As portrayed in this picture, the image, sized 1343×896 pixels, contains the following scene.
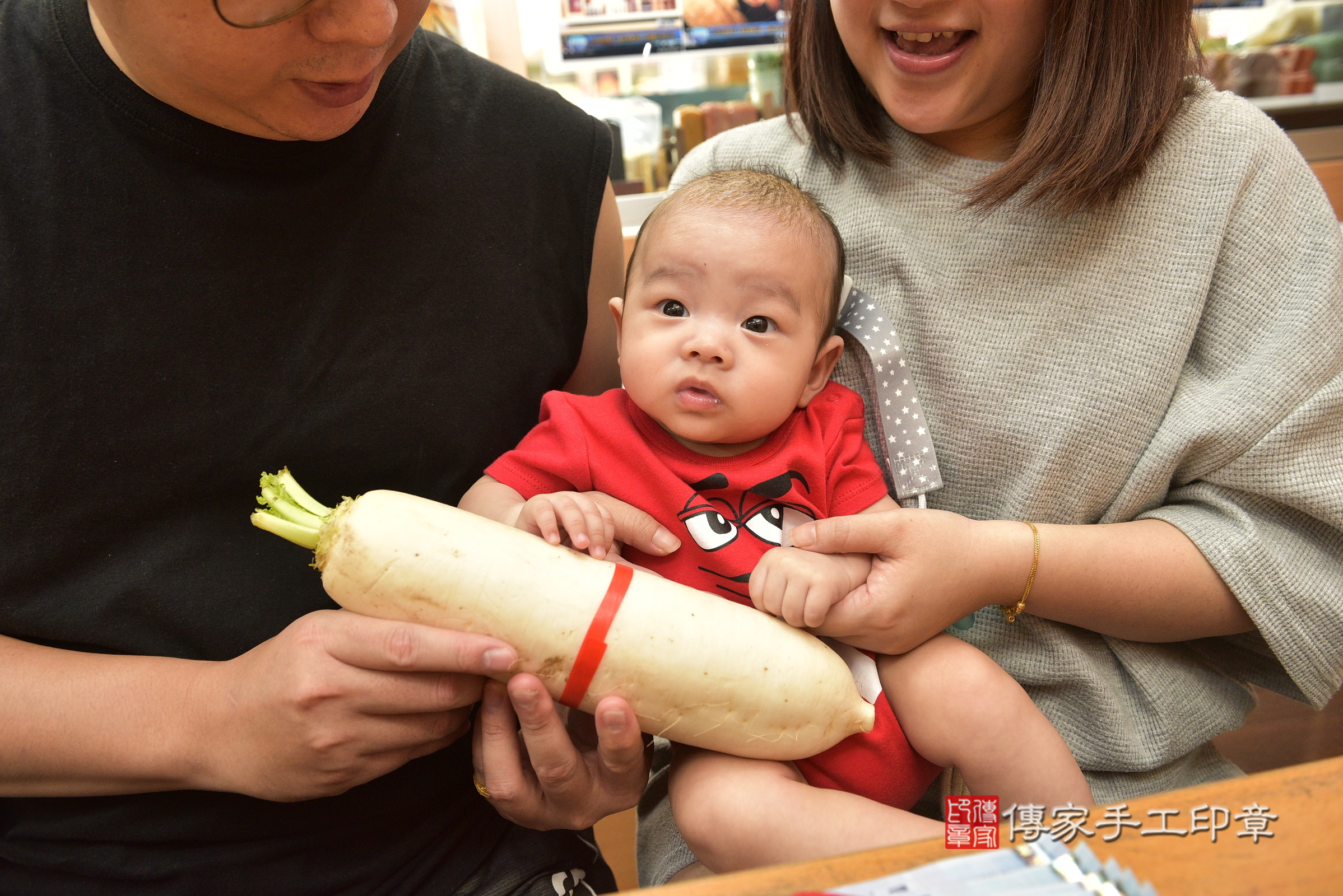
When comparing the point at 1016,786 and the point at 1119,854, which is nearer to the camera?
the point at 1119,854

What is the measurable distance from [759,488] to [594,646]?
1.02 feet

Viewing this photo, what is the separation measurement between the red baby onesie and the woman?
0.35 ft

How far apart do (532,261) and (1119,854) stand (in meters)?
0.96

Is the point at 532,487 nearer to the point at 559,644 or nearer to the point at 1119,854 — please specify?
the point at 559,644

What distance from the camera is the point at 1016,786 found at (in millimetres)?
974

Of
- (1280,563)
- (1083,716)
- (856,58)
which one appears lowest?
(1083,716)

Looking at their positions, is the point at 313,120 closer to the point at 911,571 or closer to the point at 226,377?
the point at 226,377

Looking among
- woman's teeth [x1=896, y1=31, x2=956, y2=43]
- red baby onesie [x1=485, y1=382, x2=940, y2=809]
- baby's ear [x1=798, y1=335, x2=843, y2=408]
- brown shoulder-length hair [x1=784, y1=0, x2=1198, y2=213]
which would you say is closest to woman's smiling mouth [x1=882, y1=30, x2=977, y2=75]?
woman's teeth [x1=896, y1=31, x2=956, y2=43]

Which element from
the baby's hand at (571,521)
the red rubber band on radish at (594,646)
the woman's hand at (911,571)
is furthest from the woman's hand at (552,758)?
the woman's hand at (911,571)

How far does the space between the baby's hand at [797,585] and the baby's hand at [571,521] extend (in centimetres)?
18

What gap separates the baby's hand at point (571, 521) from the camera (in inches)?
37.4

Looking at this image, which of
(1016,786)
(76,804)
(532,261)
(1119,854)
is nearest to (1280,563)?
(1016,786)

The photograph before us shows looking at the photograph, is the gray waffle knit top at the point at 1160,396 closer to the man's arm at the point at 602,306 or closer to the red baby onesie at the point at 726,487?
the red baby onesie at the point at 726,487

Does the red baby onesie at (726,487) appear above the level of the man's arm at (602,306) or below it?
below
